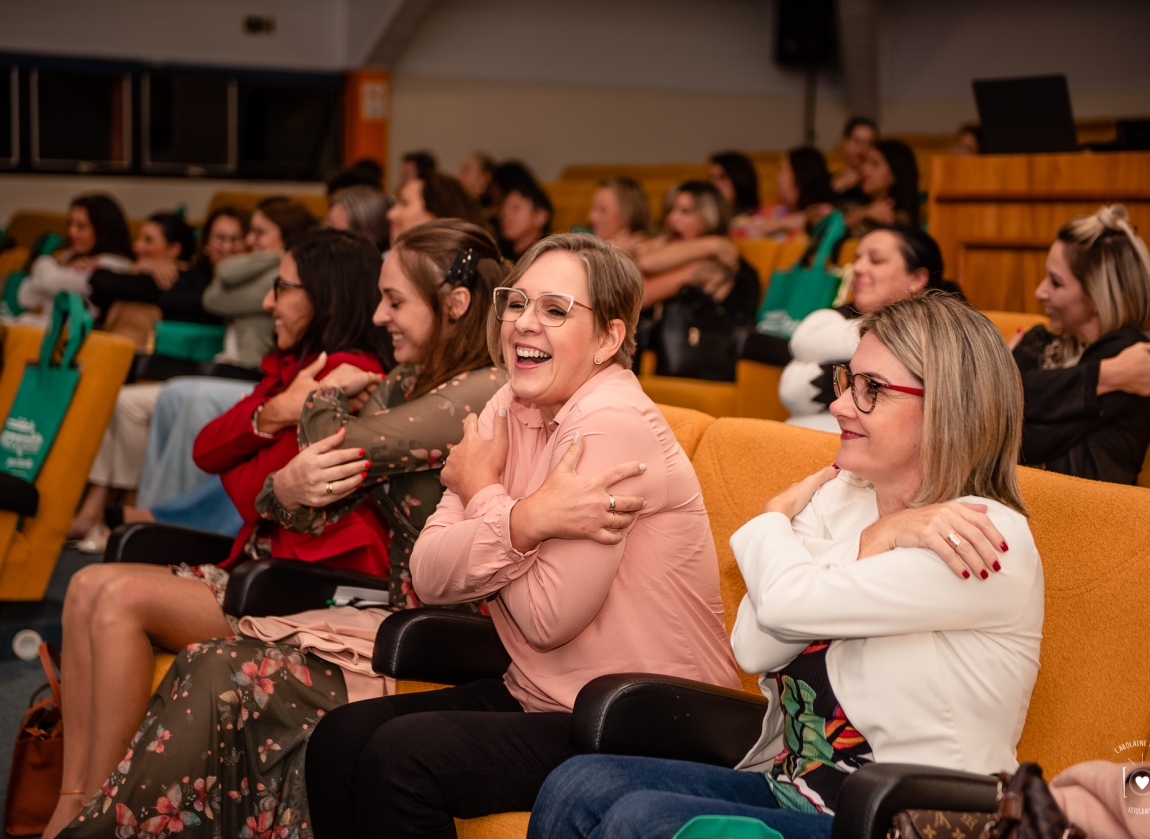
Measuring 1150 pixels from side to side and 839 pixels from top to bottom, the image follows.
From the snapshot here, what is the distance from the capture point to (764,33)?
11.2 m

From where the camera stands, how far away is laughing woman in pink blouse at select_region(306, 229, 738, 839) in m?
1.59

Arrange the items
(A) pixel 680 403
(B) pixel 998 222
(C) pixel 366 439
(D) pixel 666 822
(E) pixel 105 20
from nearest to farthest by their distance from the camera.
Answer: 1. (D) pixel 666 822
2. (C) pixel 366 439
3. (B) pixel 998 222
4. (A) pixel 680 403
5. (E) pixel 105 20

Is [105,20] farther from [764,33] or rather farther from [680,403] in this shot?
[680,403]

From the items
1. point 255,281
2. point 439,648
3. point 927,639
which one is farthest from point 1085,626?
point 255,281

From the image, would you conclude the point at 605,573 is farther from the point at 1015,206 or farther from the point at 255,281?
the point at 255,281

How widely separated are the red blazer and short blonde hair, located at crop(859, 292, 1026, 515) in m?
1.17

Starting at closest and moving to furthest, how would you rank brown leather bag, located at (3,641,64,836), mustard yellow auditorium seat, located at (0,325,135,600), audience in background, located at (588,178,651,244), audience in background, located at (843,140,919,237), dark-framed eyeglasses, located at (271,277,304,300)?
brown leather bag, located at (3,641,64,836)
dark-framed eyeglasses, located at (271,277,304,300)
mustard yellow auditorium seat, located at (0,325,135,600)
audience in background, located at (588,178,651,244)
audience in background, located at (843,140,919,237)

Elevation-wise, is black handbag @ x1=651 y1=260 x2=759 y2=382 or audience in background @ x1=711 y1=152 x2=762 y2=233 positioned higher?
audience in background @ x1=711 y1=152 x2=762 y2=233

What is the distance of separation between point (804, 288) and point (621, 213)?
143 cm

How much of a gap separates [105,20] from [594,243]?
8.70 meters

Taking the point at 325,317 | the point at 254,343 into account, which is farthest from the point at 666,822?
the point at 254,343

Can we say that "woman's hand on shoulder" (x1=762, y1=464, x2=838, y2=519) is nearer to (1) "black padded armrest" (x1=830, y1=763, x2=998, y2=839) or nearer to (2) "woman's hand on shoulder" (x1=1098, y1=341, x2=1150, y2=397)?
(1) "black padded armrest" (x1=830, y1=763, x2=998, y2=839)

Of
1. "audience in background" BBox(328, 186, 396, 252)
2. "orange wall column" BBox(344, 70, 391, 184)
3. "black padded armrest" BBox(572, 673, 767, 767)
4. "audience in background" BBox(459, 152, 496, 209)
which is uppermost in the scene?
"orange wall column" BBox(344, 70, 391, 184)

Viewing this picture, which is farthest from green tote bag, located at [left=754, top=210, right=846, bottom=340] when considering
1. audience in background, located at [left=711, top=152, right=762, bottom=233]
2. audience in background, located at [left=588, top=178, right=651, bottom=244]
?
audience in background, located at [left=711, top=152, right=762, bottom=233]
